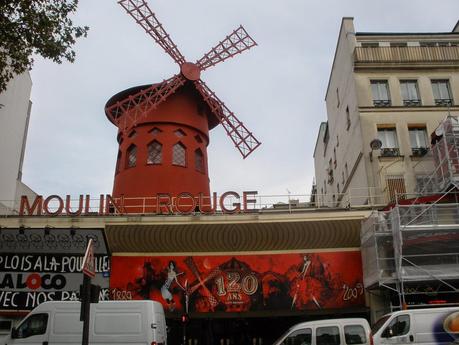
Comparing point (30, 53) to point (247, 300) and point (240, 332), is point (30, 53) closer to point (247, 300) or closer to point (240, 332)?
point (247, 300)

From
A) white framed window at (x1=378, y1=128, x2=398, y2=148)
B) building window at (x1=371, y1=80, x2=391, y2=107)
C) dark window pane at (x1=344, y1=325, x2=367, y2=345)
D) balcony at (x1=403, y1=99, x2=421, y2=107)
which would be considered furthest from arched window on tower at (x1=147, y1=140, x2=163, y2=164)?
dark window pane at (x1=344, y1=325, x2=367, y2=345)

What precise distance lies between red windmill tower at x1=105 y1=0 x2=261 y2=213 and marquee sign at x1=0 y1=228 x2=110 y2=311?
7.54 feet

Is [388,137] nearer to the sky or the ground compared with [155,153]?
nearer to the sky

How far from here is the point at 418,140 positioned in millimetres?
18125

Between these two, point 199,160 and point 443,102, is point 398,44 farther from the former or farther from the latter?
point 199,160

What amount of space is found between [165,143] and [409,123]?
8.58 metres

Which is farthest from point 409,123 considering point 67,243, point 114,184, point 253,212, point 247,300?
point 67,243

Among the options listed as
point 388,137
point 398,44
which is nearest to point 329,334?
point 388,137

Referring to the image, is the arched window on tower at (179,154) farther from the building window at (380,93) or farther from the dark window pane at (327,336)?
the dark window pane at (327,336)

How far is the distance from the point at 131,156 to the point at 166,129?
5.37 feet

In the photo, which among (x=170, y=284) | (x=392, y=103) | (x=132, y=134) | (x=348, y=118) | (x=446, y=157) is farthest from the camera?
(x=348, y=118)

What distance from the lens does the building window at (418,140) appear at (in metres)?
17.9

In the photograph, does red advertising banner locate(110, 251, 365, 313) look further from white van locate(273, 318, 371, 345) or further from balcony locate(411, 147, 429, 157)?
white van locate(273, 318, 371, 345)

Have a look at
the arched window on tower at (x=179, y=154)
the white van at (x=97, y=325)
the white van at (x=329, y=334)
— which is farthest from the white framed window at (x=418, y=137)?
the white van at (x=97, y=325)
